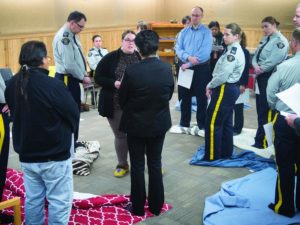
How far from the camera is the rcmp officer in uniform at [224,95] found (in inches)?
148

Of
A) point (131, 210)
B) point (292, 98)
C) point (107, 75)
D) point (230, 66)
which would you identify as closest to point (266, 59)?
point (230, 66)

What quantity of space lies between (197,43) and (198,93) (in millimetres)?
644

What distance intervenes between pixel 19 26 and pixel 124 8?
121 inches

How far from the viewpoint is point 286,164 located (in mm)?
2854

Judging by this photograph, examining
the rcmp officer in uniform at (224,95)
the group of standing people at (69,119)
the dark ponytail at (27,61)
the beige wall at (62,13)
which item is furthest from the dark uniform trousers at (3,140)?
the beige wall at (62,13)

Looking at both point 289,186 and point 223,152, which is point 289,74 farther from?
point 223,152

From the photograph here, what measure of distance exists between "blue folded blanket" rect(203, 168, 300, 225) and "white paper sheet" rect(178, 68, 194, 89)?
5.54 ft

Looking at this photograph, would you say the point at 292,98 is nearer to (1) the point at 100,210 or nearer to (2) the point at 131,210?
(2) the point at 131,210

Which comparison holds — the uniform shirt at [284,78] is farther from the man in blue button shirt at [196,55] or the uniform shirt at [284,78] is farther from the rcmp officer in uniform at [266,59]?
the man in blue button shirt at [196,55]

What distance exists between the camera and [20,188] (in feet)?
10.8

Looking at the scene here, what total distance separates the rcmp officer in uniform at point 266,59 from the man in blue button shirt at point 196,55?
667 mm

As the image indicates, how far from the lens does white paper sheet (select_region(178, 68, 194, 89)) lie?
196 inches

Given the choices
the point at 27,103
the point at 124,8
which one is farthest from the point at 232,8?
the point at 27,103

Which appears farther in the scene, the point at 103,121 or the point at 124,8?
the point at 124,8
